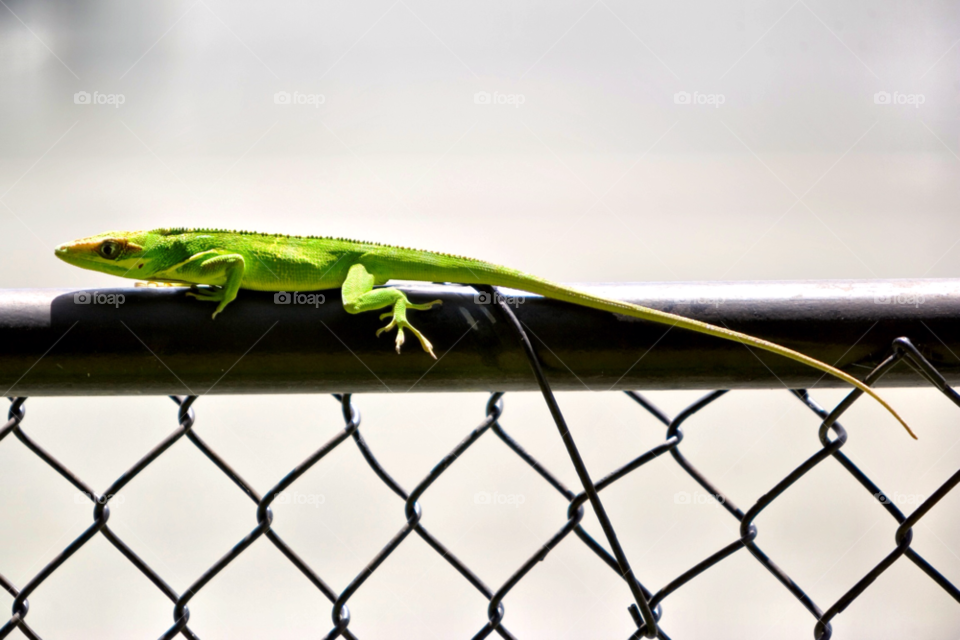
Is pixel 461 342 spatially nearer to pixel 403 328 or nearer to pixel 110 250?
pixel 403 328

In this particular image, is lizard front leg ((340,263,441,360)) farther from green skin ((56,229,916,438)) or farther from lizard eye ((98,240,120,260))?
lizard eye ((98,240,120,260))

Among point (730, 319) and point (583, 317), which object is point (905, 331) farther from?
point (583, 317)

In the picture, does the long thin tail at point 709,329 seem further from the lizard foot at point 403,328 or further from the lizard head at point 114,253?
the lizard head at point 114,253

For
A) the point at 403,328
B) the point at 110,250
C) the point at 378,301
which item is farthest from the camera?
the point at 110,250

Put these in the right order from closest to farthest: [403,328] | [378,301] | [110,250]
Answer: [403,328], [378,301], [110,250]

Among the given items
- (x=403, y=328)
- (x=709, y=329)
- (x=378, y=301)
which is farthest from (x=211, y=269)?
(x=709, y=329)

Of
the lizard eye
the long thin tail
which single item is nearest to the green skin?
the lizard eye

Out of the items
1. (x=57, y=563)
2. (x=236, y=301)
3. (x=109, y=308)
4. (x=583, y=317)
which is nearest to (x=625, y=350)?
(x=583, y=317)
